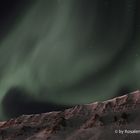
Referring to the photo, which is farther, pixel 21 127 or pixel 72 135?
pixel 21 127

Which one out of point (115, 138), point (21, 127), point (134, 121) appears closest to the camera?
point (115, 138)

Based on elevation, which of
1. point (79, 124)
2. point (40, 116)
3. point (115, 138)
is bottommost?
point (115, 138)

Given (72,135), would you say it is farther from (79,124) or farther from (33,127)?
(33,127)

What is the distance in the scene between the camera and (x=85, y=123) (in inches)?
1993

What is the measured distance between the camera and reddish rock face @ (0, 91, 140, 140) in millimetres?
45878

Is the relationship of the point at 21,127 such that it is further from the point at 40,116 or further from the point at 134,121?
the point at 134,121

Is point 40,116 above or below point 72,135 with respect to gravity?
above

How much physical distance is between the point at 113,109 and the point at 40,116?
1267 cm

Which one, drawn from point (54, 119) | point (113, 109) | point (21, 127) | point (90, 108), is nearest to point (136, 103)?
point (113, 109)

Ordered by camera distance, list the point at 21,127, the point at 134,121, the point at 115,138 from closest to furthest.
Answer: the point at 115,138 → the point at 134,121 → the point at 21,127

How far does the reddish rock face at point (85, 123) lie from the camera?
151 feet

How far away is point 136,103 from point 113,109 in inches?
141

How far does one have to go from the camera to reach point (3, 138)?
53125 millimetres

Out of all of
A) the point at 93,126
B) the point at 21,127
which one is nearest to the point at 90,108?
the point at 93,126
